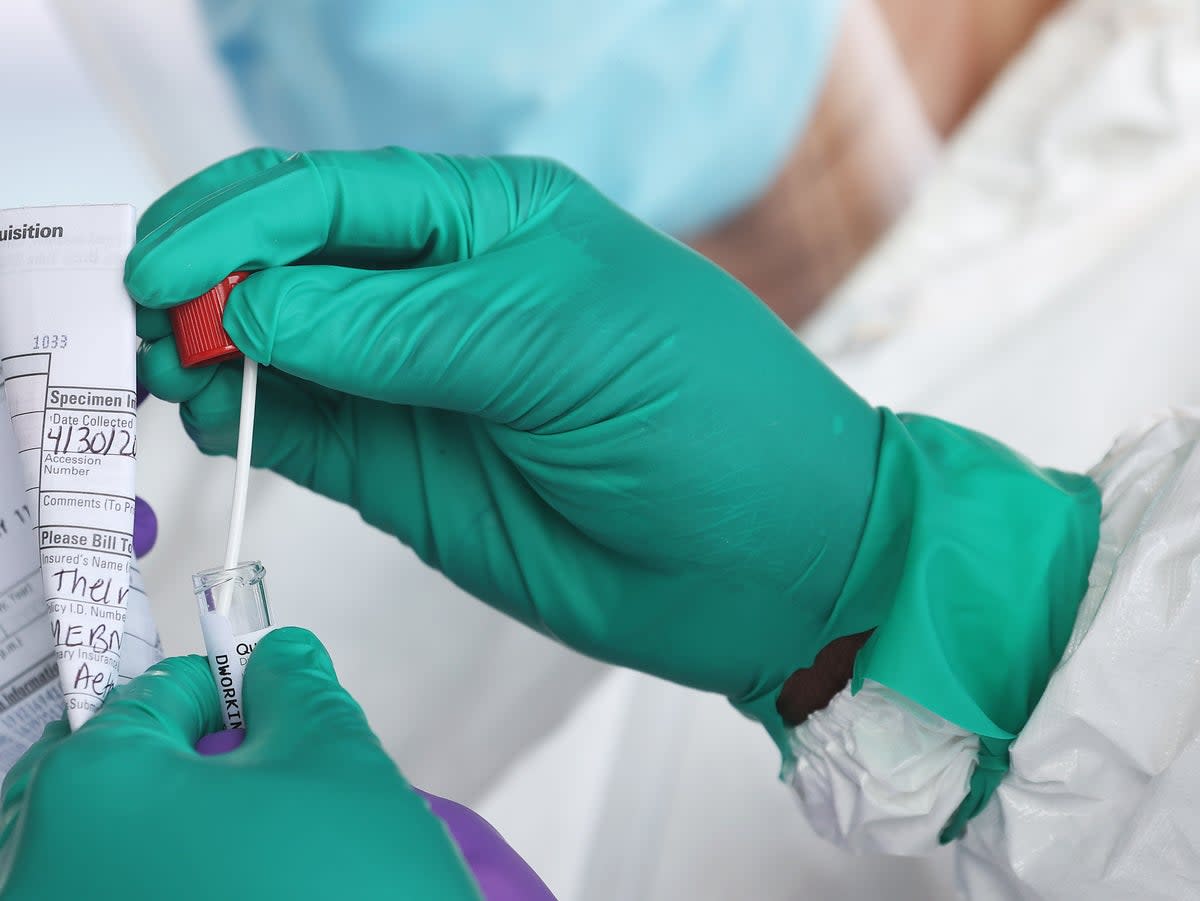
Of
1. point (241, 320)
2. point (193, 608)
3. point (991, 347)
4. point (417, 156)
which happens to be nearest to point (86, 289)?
point (241, 320)

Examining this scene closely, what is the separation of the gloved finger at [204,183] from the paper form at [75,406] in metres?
0.04

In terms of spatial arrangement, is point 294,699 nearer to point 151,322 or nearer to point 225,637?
point 225,637

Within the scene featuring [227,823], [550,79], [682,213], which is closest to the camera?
[227,823]

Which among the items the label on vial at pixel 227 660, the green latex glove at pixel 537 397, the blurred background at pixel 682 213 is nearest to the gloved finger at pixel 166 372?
the green latex glove at pixel 537 397

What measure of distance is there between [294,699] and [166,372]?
186mm

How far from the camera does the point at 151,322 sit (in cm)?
50

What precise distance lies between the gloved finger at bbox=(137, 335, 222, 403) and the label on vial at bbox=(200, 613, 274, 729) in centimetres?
12

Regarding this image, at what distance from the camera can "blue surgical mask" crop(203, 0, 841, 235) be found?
33.8 inches

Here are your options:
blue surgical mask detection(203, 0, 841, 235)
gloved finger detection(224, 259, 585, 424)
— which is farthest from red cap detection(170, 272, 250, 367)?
blue surgical mask detection(203, 0, 841, 235)

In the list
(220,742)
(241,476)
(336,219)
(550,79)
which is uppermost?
(550,79)

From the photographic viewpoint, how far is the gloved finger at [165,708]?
1.35ft

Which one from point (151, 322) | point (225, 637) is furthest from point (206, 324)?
point (225, 637)

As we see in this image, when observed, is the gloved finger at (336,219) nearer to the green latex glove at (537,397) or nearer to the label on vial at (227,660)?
the green latex glove at (537,397)

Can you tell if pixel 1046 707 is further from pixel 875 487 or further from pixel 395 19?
pixel 395 19
